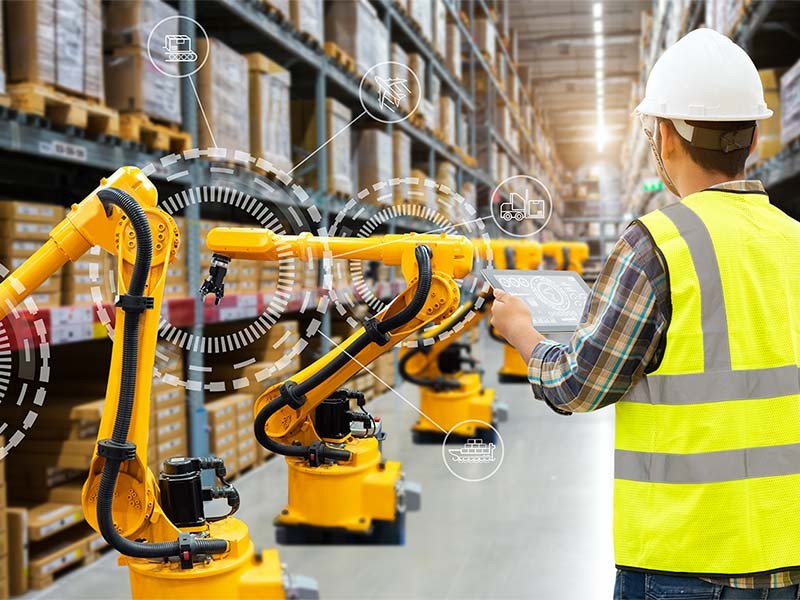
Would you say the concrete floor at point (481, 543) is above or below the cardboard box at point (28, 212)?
below

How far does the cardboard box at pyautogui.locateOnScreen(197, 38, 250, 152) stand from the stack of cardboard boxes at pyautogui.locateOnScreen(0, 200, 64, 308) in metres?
0.82

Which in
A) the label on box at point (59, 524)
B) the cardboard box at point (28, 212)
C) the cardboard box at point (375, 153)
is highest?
the cardboard box at point (375, 153)

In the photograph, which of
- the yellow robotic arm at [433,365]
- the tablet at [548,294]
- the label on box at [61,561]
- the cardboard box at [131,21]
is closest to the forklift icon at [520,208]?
the tablet at [548,294]

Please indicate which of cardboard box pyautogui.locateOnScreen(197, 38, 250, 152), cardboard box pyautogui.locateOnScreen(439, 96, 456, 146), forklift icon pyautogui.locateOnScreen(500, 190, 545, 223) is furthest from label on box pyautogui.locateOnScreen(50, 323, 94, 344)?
cardboard box pyautogui.locateOnScreen(439, 96, 456, 146)

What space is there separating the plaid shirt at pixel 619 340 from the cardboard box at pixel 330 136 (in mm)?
3611

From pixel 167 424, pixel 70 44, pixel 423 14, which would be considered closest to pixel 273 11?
pixel 70 44

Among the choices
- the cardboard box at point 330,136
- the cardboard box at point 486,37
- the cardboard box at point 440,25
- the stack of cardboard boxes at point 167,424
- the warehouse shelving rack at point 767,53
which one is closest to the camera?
the stack of cardboard boxes at point 167,424

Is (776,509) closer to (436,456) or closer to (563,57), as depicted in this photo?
(563,57)

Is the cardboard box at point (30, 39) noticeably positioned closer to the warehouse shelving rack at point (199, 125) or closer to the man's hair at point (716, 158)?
the warehouse shelving rack at point (199, 125)

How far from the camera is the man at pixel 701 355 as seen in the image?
3.99 feet

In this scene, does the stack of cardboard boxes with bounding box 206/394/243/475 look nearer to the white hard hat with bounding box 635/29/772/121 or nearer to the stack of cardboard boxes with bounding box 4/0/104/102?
the stack of cardboard boxes with bounding box 4/0/104/102

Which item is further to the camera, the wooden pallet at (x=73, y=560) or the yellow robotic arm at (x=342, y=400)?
the wooden pallet at (x=73, y=560)

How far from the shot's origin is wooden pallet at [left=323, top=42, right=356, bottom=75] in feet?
17.6

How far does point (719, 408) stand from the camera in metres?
1.22
